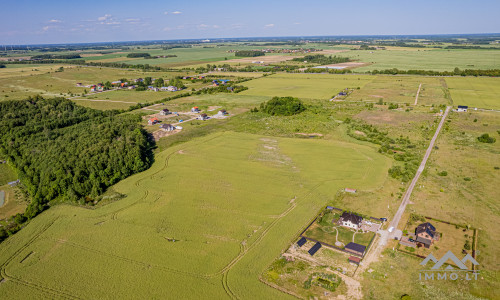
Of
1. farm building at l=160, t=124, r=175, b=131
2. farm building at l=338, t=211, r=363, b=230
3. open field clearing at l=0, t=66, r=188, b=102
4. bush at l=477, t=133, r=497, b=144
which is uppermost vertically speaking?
open field clearing at l=0, t=66, r=188, b=102

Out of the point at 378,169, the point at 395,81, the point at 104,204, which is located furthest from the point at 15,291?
the point at 395,81

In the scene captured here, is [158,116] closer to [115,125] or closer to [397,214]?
[115,125]

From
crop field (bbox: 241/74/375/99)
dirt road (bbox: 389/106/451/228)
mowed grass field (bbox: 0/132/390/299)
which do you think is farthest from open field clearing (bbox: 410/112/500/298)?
crop field (bbox: 241/74/375/99)

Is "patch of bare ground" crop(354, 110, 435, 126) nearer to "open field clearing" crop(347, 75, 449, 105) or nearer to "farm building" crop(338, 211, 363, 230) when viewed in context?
"open field clearing" crop(347, 75, 449, 105)

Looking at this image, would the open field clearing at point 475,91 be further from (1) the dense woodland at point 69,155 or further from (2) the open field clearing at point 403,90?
(1) the dense woodland at point 69,155

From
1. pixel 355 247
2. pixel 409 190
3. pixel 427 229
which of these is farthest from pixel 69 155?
pixel 409 190
